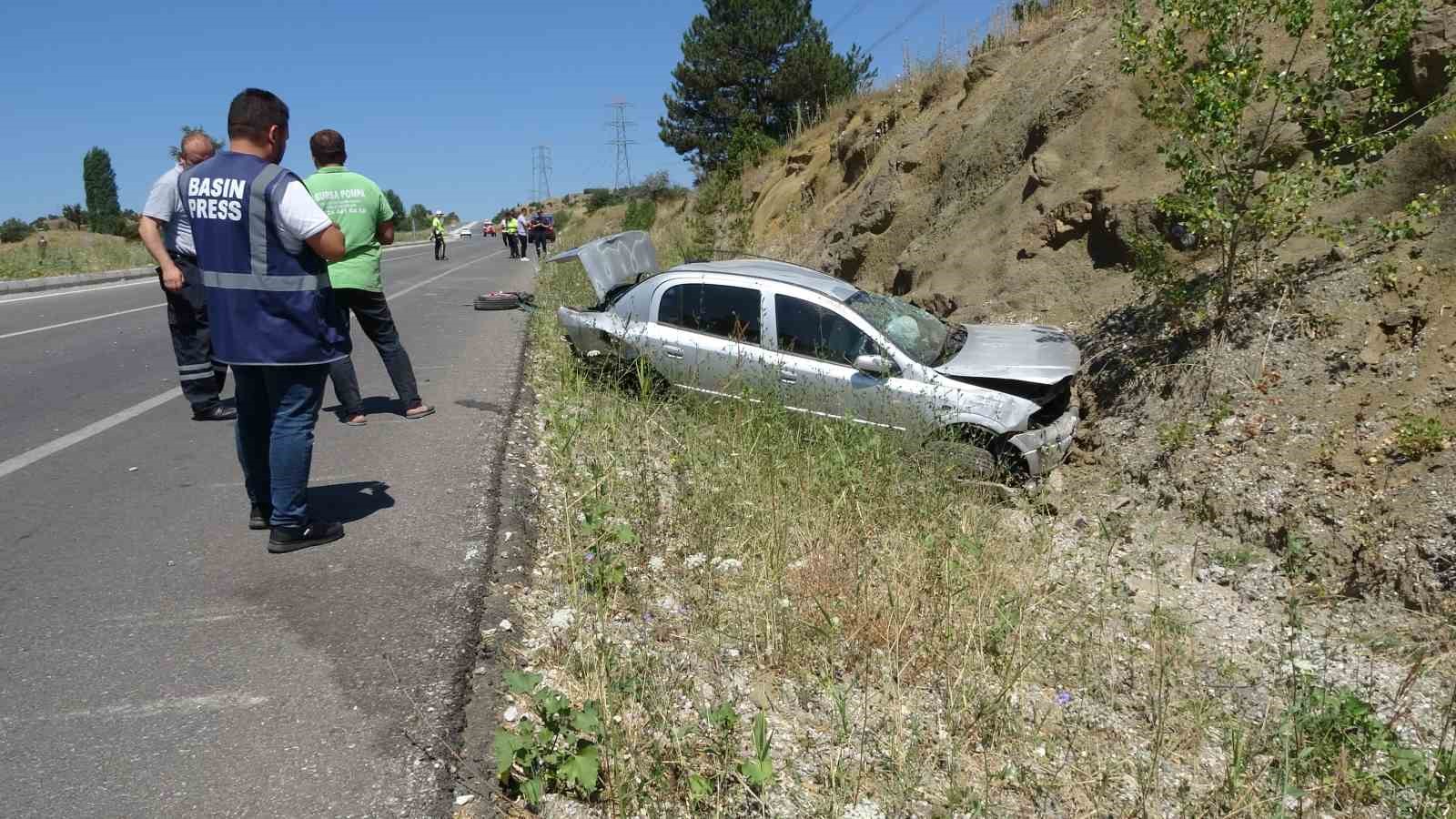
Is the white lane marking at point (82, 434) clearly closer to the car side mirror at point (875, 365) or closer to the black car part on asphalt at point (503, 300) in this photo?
the black car part on asphalt at point (503, 300)

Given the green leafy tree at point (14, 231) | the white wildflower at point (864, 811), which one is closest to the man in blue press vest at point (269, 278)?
the white wildflower at point (864, 811)

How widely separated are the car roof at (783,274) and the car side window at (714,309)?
17 centimetres

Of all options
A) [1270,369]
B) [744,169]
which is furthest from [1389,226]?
[744,169]

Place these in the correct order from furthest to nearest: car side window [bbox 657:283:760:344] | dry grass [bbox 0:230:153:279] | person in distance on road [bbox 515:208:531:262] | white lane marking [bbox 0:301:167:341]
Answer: person in distance on road [bbox 515:208:531:262]
dry grass [bbox 0:230:153:279]
white lane marking [bbox 0:301:167:341]
car side window [bbox 657:283:760:344]

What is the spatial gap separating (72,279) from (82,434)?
17451mm

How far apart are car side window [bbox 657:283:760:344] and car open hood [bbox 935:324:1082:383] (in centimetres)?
151

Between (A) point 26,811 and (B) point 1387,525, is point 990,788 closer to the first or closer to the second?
(A) point 26,811

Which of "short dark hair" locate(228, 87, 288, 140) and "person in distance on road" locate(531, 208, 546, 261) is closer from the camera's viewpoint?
"short dark hair" locate(228, 87, 288, 140)

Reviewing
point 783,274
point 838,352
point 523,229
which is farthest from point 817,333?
point 523,229

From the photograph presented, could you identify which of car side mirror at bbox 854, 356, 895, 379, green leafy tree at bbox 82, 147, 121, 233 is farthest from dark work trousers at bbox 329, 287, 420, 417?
green leafy tree at bbox 82, 147, 121, 233

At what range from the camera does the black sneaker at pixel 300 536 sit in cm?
420

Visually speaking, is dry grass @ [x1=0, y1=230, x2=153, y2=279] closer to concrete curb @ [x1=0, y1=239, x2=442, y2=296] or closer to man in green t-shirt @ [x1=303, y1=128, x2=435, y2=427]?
concrete curb @ [x1=0, y1=239, x2=442, y2=296]

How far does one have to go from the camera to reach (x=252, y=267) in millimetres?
3820

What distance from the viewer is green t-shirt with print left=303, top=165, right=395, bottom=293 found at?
236 inches
